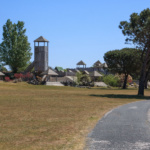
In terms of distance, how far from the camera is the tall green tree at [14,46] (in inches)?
2990

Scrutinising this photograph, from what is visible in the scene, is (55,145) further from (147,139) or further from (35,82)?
(35,82)

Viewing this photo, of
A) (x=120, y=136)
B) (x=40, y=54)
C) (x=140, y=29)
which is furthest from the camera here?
(x=40, y=54)

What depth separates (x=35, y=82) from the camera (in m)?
67.5

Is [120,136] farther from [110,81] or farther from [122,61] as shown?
[110,81]

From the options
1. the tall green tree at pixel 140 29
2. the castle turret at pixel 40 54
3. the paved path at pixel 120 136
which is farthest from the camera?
the castle turret at pixel 40 54

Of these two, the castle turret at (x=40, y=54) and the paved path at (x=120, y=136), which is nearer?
the paved path at (x=120, y=136)

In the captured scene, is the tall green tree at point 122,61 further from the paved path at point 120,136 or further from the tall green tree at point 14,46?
the paved path at point 120,136

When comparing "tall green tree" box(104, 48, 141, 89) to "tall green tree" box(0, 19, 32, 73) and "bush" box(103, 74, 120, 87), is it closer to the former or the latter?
"bush" box(103, 74, 120, 87)

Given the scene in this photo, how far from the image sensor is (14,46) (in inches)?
2968

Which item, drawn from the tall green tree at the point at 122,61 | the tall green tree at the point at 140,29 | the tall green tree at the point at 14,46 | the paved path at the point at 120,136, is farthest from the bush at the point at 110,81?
the paved path at the point at 120,136

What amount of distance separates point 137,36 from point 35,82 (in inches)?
1205

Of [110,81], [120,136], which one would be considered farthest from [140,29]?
[110,81]

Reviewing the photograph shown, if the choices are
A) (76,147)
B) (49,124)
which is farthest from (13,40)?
(76,147)

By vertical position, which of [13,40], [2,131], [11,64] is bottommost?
[2,131]
